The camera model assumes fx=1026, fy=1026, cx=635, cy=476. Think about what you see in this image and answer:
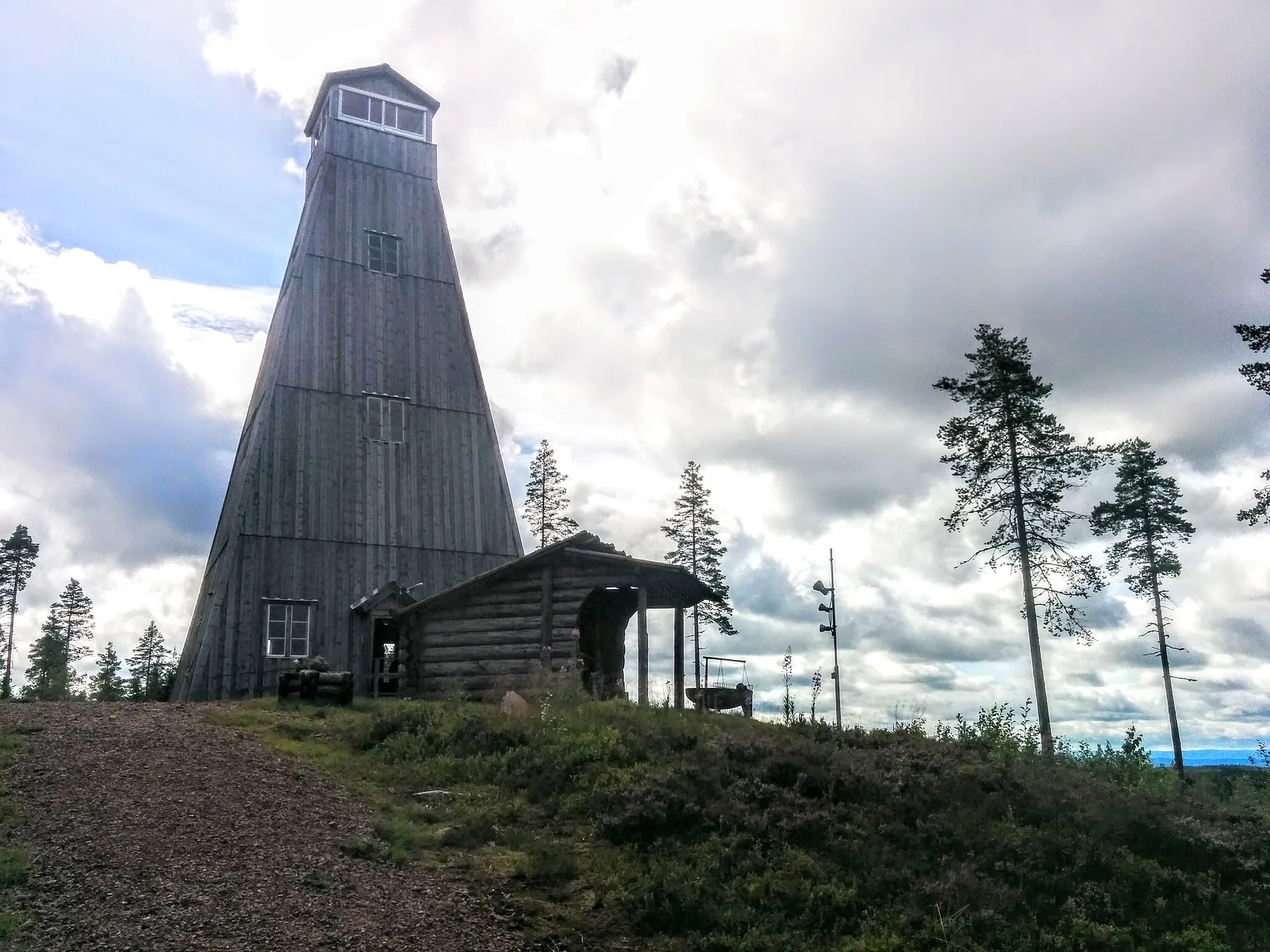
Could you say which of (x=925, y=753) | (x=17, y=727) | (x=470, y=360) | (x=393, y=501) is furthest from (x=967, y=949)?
(x=470, y=360)

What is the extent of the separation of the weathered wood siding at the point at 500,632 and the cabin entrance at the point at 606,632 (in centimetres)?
162

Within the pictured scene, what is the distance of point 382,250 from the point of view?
111ft

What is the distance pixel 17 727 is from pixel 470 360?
1924 cm

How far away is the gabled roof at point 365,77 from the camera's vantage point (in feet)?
114

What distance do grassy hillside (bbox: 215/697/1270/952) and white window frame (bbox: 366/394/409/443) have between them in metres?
13.9

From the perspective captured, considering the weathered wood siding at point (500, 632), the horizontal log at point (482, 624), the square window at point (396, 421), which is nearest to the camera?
the weathered wood siding at point (500, 632)

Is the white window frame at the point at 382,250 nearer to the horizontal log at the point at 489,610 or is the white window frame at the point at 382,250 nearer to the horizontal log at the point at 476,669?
the horizontal log at the point at 489,610

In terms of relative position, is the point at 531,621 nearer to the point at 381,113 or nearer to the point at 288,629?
the point at 288,629

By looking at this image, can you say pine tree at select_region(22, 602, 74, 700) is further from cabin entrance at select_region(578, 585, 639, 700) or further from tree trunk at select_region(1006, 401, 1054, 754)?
tree trunk at select_region(1006, 401, 1054, 754)

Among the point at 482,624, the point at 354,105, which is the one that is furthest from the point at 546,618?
the point at 354,105

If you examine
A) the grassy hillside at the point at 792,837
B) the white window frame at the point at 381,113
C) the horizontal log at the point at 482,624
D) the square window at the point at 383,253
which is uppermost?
the white window frame at the point at 381,113

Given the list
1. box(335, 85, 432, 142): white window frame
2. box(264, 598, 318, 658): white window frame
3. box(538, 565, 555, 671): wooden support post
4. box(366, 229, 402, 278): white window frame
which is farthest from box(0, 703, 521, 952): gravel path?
box(335, 85, 432, 142): white window frame

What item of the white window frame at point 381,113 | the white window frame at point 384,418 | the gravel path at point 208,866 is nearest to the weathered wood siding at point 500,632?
the white window frame at point 384,418

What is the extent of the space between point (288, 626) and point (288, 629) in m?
0.09
